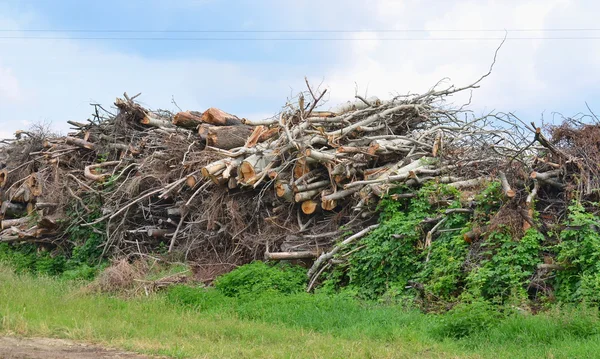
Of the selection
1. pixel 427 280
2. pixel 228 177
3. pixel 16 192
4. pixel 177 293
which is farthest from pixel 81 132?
pixel 427 280

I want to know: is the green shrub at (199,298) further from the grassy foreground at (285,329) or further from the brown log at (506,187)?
the brown log at (506,187)

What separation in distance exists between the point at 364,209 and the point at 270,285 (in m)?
2.17

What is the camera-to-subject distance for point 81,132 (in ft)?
63.8

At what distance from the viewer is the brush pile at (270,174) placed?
12008 mm

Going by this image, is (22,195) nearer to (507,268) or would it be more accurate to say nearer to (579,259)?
(507,268)

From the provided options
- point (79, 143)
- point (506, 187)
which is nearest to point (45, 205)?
point (79, 143)

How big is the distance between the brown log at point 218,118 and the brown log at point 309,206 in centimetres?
341

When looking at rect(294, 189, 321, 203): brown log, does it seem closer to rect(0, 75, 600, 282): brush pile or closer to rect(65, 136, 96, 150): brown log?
rect(0, 75, 600, 282): brush pile

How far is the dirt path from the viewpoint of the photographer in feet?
25.3

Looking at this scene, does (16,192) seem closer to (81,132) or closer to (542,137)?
(81,132)

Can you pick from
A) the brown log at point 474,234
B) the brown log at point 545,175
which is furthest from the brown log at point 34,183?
the brown log at point 545,175

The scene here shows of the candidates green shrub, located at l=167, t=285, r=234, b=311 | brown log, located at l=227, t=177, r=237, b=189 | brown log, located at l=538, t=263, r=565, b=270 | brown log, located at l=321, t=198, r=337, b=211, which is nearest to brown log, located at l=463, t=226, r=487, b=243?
brown log, located at l=538, t=263, r=565, b=270

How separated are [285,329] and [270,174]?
4.35m

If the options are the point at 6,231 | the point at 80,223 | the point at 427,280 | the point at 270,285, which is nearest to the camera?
the point at 427,280
